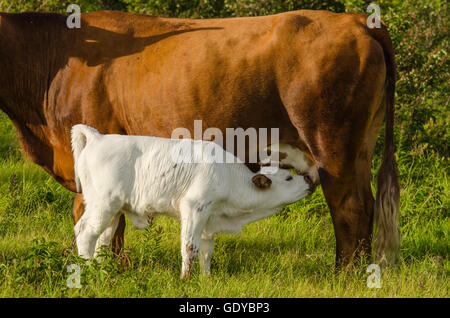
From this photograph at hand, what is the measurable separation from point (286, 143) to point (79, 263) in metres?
1.70

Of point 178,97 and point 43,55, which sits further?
point 43,55

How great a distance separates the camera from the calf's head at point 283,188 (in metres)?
4.74

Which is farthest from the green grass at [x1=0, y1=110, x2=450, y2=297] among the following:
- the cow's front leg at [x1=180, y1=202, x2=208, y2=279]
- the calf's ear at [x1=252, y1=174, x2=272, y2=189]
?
the calf's ear at [x1=252, y1=174, x2=272, y2=189]

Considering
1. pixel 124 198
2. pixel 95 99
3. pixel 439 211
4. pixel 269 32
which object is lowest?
pixel 439 211

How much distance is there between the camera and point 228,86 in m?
4.77

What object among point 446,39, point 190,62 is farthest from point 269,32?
point 446,39

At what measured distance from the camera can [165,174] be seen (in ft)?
14.9

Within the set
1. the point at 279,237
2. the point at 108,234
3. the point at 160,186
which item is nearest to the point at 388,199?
the point at 279,237

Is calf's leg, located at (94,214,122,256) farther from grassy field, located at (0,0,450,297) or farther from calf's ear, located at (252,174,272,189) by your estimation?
calf's ear, located at (252,174,272,189)

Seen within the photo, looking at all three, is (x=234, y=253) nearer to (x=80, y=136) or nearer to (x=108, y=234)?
(x=108, y=234)

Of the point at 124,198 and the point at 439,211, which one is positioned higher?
the point at 124,198

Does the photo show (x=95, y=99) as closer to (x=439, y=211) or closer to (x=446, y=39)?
(x=439, y=211)

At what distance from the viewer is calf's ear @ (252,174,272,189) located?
4.66m
